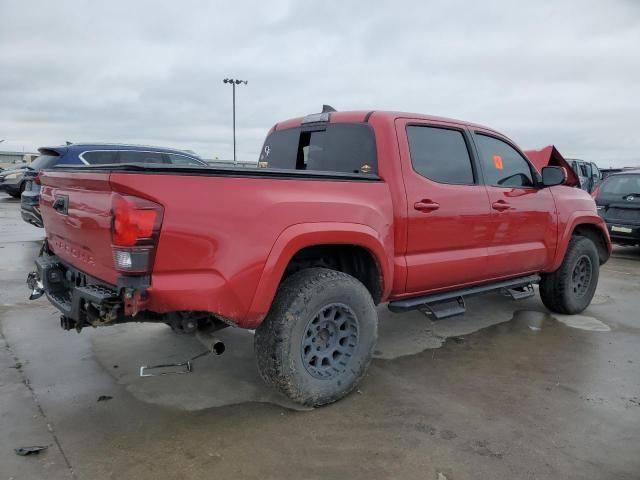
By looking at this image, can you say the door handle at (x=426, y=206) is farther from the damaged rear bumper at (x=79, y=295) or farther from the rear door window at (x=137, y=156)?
the rear door window at (x=137, y=156)

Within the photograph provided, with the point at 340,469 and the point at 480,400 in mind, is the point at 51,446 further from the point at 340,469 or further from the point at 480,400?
the point at 480,400

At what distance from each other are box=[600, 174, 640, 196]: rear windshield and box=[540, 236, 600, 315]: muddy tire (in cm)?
472

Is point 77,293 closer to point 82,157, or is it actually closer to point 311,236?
point 311,236

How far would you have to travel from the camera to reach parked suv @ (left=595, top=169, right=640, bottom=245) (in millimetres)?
9203

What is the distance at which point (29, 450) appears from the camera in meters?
2.67

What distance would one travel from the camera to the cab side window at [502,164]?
4438 millimetres

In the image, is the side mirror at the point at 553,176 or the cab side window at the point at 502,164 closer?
the cab side window at the point at 502,164

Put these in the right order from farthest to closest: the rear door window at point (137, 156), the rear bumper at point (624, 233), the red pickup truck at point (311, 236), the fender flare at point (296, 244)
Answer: the rear door window at point (137, 156), the rear bumper at point (624, 233), the fender flare at point (296, 244), the red pickup truck at point (311, 236)

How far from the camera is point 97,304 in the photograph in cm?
269

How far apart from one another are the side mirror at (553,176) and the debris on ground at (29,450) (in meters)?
4.41

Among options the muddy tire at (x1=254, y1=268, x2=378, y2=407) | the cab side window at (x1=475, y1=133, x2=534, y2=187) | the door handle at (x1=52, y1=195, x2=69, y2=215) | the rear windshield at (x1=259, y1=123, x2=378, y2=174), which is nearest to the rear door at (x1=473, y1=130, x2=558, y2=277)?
the cab side window at (x1=475, y1=133, x2=534, y2=187)

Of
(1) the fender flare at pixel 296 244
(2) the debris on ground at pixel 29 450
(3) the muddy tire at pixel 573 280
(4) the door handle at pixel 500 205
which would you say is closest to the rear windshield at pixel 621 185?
(3) the muddy tire at pixel 573 280

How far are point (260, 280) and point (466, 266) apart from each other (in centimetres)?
198

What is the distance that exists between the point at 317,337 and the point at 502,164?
248 centimetres
